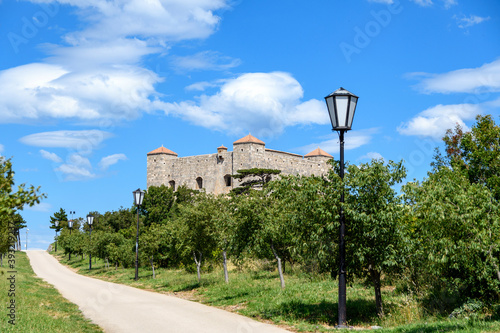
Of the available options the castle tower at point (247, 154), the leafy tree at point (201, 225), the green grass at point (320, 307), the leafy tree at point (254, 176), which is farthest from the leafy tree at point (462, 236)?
the castle tower at point (247, 154)

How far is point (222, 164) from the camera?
72938 millimetres

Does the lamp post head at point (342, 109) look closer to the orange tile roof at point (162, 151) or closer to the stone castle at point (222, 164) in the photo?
the stone castle at point (222, 164)

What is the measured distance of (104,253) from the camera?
38.9 metres

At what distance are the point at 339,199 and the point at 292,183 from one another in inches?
71.5

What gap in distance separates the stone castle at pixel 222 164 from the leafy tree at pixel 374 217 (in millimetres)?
57801

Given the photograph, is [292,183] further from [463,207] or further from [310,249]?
[463,207]

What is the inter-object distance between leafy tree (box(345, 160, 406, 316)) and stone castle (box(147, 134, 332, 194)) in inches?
2276

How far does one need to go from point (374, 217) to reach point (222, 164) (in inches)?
2482

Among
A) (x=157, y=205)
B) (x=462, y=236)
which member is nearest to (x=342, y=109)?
(x=462, y=236)

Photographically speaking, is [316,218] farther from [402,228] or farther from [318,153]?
[318,153]

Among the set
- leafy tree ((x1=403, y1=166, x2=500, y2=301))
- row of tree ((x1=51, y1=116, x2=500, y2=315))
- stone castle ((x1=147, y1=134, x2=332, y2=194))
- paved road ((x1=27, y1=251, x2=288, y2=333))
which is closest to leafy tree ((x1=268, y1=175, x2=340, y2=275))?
row of tree ((x1=51, y1=116, x2=500, y2=315))

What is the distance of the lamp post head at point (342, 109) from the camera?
931cm

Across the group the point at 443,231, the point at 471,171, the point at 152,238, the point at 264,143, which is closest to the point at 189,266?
the point at 152,238

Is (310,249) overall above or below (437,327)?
above
